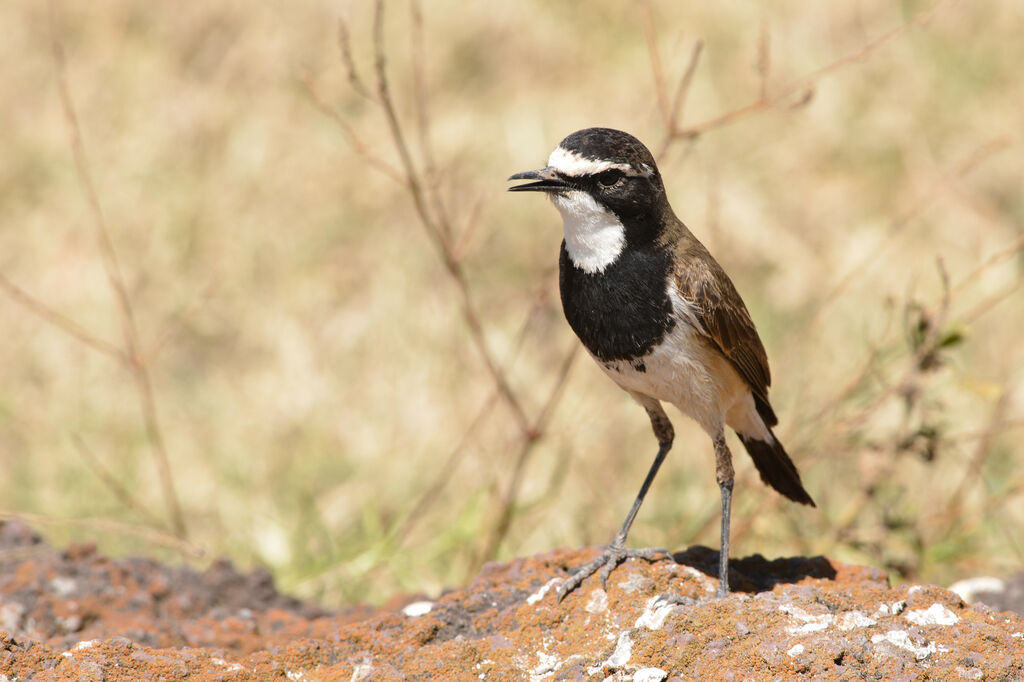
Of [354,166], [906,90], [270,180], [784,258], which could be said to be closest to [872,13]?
[906,90]

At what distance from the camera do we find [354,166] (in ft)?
33.3

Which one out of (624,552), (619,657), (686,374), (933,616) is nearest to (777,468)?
(686,374)

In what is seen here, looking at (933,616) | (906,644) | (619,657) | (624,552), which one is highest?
(624,552)

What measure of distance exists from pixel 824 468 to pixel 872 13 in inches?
217

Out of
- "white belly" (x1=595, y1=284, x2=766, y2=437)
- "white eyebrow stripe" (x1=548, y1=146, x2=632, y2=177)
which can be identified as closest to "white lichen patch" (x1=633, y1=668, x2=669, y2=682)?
"white belly" (x1=595, y1=284, x2=766, y2=437)

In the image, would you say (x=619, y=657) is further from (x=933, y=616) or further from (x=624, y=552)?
(x=933, y=616)

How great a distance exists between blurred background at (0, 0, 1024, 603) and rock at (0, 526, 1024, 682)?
23.7 inches

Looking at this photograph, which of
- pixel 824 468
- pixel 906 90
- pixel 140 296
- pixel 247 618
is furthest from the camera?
pixel 906 90

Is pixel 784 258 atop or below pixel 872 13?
below

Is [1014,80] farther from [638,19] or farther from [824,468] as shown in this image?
[824,468]

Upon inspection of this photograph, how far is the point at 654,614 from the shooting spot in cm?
420

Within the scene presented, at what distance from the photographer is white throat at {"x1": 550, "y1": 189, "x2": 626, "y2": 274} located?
184 inches

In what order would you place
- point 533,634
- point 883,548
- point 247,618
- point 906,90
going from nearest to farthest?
point 533,634
point 247,618
point 883,548
point 906,90

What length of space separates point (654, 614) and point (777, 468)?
1.41m
